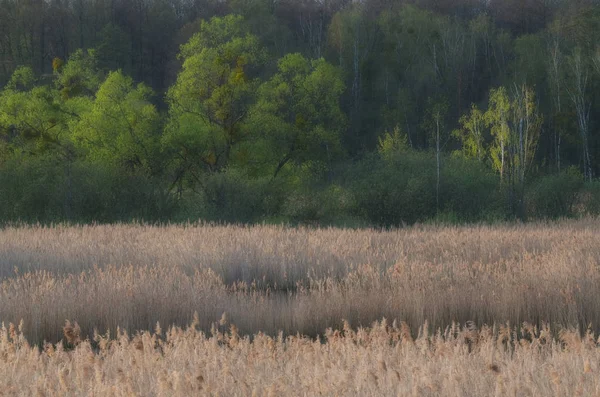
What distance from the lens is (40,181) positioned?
1094 inches

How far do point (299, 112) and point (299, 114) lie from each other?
0.56m

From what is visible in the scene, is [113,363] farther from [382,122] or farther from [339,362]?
[382,122]

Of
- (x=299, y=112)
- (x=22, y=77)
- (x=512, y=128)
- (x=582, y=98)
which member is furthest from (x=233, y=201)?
(x=582, y=98)

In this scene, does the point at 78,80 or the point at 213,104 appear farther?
the point at 78,80

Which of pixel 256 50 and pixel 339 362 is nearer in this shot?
pixel 339 362

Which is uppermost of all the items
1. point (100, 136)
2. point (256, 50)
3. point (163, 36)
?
point (163, 36)

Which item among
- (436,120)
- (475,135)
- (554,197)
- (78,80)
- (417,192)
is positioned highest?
(78,80)

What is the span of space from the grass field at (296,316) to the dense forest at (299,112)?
9682 millimetres

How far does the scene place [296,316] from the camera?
29.0 feet

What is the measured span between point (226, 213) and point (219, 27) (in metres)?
20.2

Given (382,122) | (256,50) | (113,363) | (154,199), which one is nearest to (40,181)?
(154,199)

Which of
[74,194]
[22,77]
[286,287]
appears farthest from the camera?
[22,77]

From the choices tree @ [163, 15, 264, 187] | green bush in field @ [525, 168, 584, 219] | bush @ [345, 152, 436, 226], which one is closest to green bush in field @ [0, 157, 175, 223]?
bush @ [345, 152, 436, 226]

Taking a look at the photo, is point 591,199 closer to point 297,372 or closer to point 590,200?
point 590,200
